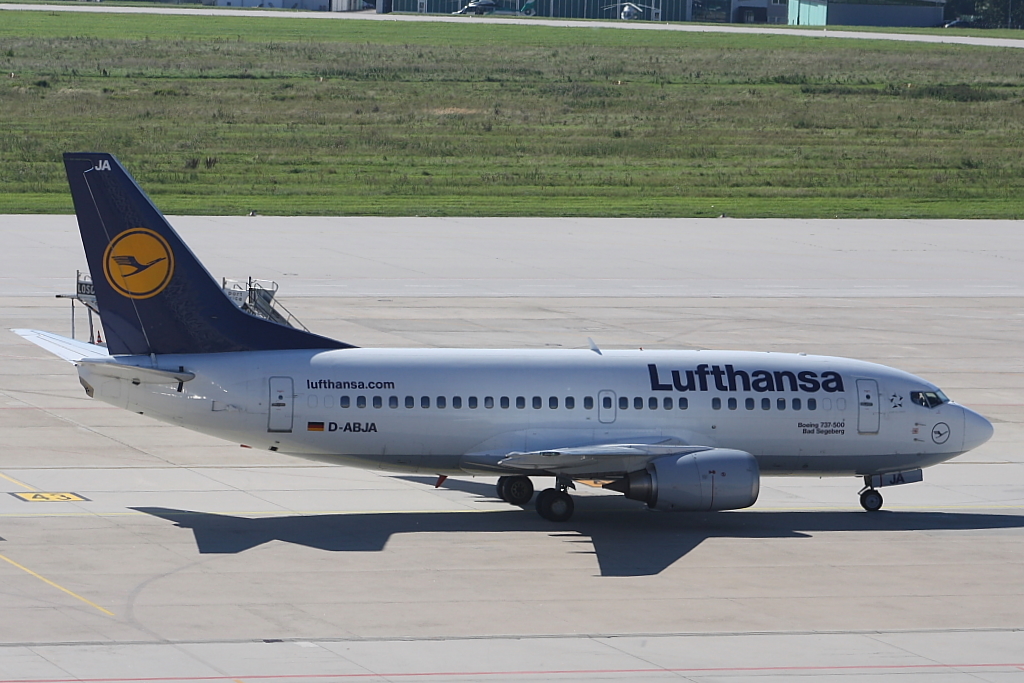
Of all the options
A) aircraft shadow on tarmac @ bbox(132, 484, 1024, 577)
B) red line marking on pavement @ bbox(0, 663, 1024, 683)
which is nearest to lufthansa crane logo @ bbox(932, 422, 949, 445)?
aircraft shadow on tarmac @ bbox(132, 484, 1024, 577)

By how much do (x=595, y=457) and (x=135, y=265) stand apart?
9999 mm

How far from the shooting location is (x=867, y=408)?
1267 inches

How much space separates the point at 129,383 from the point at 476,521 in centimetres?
754

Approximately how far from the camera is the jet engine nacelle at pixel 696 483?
29.5m

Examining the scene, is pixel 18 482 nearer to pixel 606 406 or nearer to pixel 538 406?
pixel 538 406

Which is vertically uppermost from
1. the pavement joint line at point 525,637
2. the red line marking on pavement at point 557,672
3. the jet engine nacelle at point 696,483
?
the jet engine nacelle at point 696,483

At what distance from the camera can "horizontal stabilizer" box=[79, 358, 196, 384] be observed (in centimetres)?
2942

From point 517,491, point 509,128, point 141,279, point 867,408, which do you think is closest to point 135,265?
point 141,279

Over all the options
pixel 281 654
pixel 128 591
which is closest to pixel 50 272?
pixel 128 591

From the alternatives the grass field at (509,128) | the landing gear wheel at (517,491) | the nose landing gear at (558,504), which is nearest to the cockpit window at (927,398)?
the nose landing gear at (558,504)

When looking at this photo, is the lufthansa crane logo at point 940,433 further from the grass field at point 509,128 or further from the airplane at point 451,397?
the grass field at point 509,128

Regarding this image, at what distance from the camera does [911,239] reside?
76.9 metres

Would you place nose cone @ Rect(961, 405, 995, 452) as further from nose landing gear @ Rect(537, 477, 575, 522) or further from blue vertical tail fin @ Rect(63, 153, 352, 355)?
blue vertical tail fin @ Rect(63, 153, 352, 355)

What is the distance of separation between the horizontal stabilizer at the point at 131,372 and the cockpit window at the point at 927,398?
1554 cm
